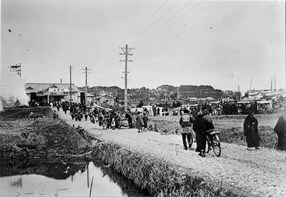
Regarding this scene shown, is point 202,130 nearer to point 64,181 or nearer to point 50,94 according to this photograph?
point 64,181

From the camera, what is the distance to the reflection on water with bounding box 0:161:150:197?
11312mm

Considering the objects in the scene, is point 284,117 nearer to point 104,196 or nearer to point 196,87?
point 104,196

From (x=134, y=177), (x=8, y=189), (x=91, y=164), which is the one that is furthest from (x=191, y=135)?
(x=8, y=189)

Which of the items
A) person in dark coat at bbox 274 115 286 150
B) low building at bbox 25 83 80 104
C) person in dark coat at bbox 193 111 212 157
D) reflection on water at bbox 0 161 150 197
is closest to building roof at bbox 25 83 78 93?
low building at bbox 25 83 80 104

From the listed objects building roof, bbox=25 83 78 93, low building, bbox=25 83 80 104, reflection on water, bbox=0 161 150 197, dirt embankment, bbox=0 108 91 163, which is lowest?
reflection on water, bbox=0 161 150 197

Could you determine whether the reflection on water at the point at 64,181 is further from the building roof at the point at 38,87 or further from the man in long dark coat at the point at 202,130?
the building roof at the point at 38,87

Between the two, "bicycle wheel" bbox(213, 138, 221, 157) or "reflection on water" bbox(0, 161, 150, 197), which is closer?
"bicycle wheel" bbox(213, 138, 221, 157)

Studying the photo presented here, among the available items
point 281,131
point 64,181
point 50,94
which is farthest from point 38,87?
point 281,131

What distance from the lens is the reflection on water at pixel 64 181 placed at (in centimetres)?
1131

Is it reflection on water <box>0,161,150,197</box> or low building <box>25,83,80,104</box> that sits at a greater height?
low building <box>25,83,80,104</box>

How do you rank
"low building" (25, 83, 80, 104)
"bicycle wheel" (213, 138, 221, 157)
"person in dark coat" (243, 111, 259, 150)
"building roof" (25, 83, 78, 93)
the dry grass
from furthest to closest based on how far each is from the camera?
"building roof" (25, 83, 78, 93) → "low building" (25, 83, 80, 104) → "person in dark coat" (243, 111, 259, 150) → "bicycle wheel" (213, 138, 221, 157) → the dry grass

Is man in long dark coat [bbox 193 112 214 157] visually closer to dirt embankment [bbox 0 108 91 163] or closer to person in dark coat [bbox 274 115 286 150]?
person in dark coat [bbox 274 115 286 150]

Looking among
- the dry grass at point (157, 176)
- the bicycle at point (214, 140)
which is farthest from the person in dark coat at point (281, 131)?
the dry grass at point (157, 176)

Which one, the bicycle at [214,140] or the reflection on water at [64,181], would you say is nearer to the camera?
the bicycle at [214,140]
